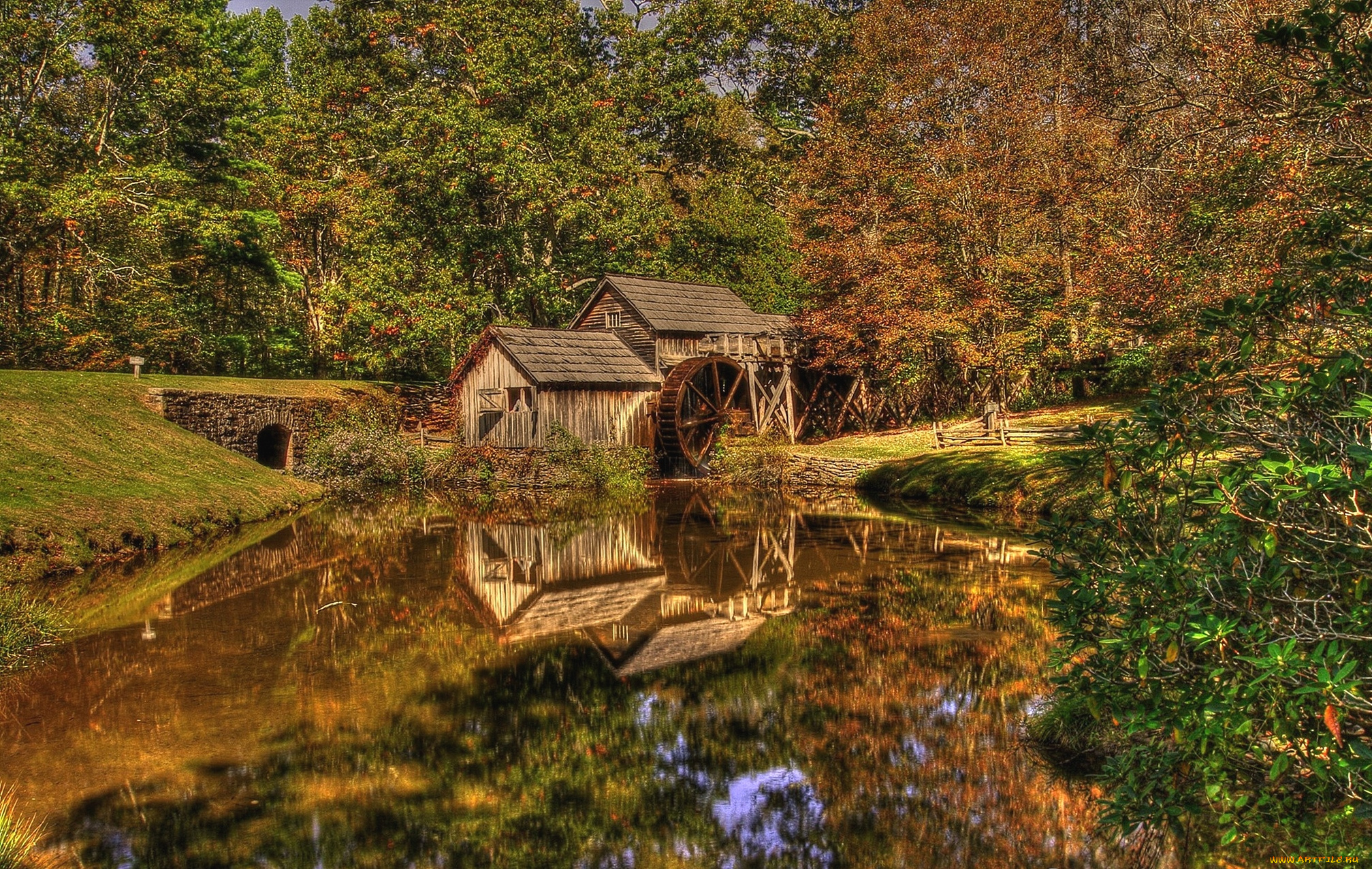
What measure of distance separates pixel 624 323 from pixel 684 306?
7.65 feet

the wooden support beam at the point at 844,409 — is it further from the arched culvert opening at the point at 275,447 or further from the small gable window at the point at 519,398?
the arched culvert opening at the point at 275,447

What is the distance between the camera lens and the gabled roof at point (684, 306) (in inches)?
1219

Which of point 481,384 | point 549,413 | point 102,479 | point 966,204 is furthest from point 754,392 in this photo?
point 102,479

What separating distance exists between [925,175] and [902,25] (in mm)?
5892

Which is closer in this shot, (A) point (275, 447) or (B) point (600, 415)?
(B) point (600, 415)

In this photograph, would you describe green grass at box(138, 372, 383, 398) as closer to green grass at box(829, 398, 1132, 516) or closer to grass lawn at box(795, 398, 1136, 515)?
grass lawn at box(795, 398, 1136, 515)

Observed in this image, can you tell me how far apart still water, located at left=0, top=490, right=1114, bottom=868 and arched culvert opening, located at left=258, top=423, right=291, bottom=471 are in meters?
14.3

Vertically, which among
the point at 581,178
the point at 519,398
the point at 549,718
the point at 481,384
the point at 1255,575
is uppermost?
the point at 581,178

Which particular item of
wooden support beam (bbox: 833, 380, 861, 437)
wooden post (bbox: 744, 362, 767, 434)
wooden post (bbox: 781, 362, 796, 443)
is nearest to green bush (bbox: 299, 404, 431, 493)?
wooden post (bbox: 744, 362, 767, 434)

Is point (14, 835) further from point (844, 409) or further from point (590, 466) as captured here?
point (844, 409)

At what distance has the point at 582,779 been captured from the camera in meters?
6.88

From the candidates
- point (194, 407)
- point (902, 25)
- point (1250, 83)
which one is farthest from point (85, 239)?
point (1250, 83)

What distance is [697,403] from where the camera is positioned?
31469 millimetres

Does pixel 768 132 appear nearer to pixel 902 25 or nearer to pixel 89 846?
pixel 902 25
